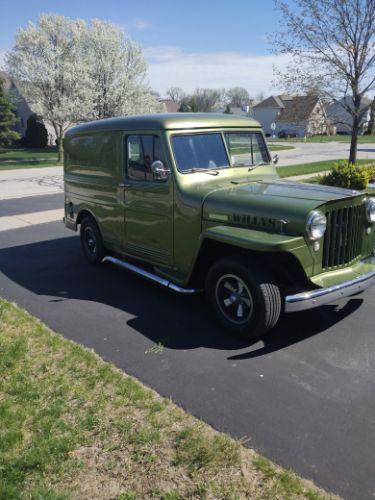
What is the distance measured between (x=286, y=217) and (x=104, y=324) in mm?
2164

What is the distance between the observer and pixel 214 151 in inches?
187

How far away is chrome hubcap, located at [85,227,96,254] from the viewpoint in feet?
20.8

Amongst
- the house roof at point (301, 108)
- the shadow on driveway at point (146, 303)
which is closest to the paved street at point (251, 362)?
the shadow on driveway at point (146, 303)

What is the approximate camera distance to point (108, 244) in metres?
5.91

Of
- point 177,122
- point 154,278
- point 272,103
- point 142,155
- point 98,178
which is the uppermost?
point 272,103

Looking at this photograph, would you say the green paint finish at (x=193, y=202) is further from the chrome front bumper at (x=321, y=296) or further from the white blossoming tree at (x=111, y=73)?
the white blossoming tree at (x=111, y=73)

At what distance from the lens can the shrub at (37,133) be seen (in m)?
36.6

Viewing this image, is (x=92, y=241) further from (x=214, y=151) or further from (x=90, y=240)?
(x=214, y=151)

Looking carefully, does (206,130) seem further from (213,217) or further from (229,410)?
(229,410)

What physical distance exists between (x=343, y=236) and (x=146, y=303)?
2.28 m

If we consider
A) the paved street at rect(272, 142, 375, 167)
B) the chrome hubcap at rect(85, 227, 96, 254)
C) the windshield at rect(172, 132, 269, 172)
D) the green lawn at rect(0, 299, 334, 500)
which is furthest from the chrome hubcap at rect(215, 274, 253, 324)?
the paved street at rect(272, 142, 375, 167)

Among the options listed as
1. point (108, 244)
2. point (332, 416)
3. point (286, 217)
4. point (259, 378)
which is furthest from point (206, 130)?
point (332, 416)

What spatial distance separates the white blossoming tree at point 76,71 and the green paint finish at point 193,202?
20.4 meters

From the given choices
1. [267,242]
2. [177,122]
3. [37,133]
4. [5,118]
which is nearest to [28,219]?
[177,122]
